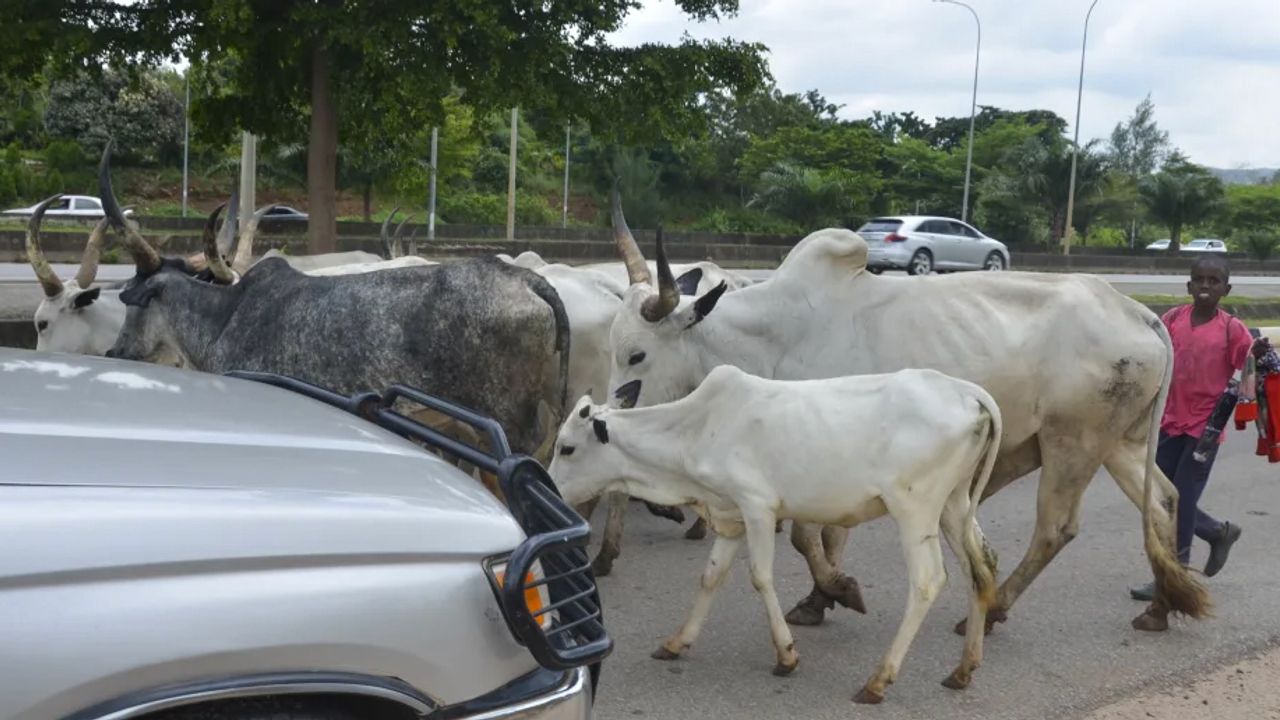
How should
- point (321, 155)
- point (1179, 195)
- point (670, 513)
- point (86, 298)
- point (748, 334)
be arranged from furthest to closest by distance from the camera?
point (1179, 195), point (321, 155), point (86, 298), point (670, 513), point (748, 334)

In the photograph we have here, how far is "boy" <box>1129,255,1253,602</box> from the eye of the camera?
6863 millimetres

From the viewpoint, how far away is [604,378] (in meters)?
7.82

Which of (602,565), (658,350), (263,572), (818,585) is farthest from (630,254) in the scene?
(263,572)

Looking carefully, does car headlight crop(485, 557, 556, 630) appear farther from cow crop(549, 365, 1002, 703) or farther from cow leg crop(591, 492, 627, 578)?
cow leg crop(591, 492, 627, 578)

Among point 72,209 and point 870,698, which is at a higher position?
point 72,209

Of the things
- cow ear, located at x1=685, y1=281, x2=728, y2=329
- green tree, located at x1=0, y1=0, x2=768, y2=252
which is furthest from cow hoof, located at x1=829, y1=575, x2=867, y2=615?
green tree, located at x1=0, y1=0, x2=768, y2=252

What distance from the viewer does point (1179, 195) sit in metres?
47.7

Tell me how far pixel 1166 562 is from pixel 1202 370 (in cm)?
124

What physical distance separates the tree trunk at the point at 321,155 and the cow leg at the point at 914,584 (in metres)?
7.65

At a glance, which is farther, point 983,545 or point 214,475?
point 983,545

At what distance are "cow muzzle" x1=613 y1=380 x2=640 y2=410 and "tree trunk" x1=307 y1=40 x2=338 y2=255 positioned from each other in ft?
19.5

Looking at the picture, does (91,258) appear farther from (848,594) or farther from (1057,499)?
(1057,499)

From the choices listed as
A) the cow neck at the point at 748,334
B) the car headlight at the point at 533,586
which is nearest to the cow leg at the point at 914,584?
the cow neck at the point at 748,334

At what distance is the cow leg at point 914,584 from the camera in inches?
205
